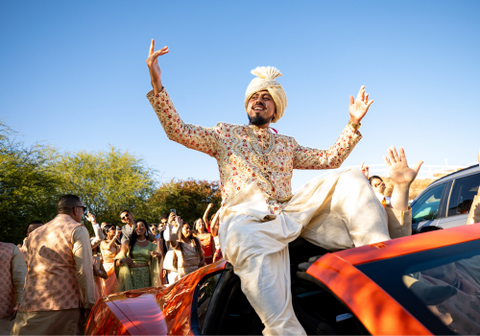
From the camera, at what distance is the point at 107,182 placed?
1273 inches

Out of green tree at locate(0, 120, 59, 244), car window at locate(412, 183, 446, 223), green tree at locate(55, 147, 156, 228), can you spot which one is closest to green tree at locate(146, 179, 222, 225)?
green tree at locate(55, 147, 156, 228)

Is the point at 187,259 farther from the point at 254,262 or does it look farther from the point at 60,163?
the point at 60,163

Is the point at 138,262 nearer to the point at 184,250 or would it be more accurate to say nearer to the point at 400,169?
the point at 184,250

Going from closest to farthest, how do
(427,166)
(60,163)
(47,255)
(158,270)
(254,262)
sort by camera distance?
(254,262) < (47,255) < (158,270) < (427,166) < (60,163)

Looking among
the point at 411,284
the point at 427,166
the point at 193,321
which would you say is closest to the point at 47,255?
the point at 193,321

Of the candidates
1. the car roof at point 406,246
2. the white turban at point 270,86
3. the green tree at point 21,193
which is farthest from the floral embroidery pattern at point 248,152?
the green tree at point 21,193

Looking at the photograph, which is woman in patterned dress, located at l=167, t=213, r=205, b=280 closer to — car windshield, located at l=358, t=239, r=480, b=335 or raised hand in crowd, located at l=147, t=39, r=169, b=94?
raised hand in crowd, located at l=147, t=39, r=169, b=94

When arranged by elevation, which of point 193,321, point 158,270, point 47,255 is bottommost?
point 158,270

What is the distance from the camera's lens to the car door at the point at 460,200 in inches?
198

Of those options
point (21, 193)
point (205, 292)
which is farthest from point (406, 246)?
point (21, 193)

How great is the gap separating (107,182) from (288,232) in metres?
32.5

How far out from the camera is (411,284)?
4.51ft

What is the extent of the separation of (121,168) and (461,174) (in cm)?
3152

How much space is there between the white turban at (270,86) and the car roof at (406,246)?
196cm
